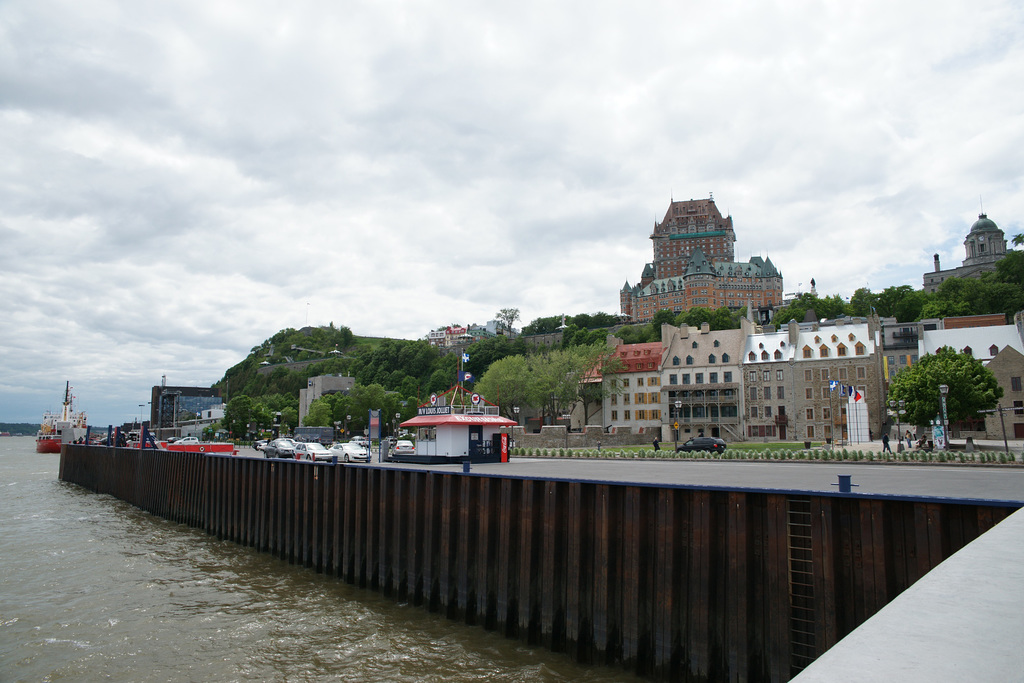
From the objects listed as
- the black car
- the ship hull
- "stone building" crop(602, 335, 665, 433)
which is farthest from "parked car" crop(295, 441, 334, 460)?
the ship hull

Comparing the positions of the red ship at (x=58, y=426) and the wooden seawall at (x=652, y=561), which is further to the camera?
the red ship at (x=58, y=426)

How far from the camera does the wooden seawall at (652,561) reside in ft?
34.9

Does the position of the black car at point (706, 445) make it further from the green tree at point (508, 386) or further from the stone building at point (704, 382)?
the green tree at point (508, 386)

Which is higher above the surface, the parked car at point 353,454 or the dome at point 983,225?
the dome at point 983,225

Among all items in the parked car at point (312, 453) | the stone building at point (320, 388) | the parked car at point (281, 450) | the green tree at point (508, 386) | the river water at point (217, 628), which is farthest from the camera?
the stone building at point (320, 388)

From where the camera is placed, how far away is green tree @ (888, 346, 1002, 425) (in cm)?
5116

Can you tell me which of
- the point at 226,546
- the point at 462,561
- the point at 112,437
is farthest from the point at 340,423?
the point at 462,561

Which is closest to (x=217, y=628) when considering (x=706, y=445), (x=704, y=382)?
(x=706, y=445)

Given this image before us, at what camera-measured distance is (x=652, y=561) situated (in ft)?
42.1

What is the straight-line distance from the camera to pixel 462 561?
16703 mm

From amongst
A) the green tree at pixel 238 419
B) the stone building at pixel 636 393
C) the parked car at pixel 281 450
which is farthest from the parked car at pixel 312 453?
the green tree at pixel 238 419

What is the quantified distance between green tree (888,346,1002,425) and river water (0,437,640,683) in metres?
49.6

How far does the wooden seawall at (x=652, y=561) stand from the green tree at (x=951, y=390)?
48.0 metres

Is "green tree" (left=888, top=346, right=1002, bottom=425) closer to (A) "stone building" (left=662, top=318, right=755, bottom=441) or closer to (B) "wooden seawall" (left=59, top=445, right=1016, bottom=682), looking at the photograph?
(A) "stone building" (left=662, top=318, right=755, bottom=441)
